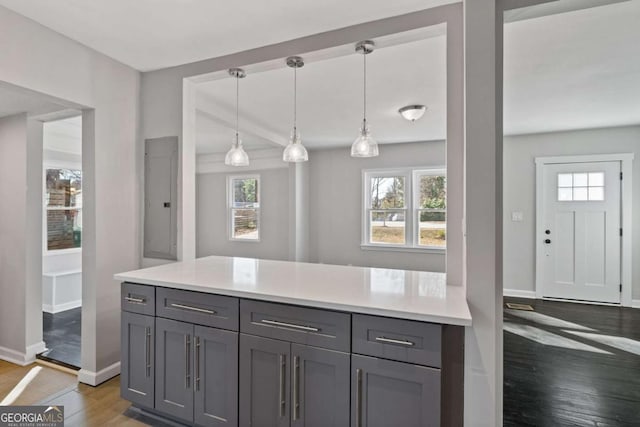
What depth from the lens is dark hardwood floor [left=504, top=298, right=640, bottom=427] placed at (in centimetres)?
211

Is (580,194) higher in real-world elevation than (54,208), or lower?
higher

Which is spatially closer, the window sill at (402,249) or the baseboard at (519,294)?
the baseboard at (519,294)

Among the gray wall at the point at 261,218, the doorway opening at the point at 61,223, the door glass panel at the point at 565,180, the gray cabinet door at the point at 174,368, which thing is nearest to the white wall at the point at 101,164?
the gray cabinet door at the point at 174,368

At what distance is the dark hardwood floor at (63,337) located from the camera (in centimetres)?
287

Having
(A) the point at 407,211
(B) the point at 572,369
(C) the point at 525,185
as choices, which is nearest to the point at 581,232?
(C) the point at 525,185

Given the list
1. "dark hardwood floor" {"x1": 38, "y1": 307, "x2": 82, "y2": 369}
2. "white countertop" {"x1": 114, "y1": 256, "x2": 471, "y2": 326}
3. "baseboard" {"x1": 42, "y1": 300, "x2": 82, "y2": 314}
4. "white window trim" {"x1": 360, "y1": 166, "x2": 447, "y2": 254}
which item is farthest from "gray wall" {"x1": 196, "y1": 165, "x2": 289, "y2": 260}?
"white countertop" {"x1": 114, "y1": 256, "x2": 471, "y2": 326}

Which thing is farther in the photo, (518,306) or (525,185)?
(525,185)

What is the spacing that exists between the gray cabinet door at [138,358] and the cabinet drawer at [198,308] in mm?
156

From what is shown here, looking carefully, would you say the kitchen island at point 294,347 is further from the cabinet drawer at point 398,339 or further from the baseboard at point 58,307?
the baseboard at point 58,307

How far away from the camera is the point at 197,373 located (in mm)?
1809

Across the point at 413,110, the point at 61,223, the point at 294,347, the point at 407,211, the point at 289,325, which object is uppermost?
the point at 413,110

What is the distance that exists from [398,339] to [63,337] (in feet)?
12.0

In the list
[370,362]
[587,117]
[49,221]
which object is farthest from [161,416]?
[587,117]

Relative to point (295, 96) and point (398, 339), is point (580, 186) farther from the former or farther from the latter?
point (398, 339)
